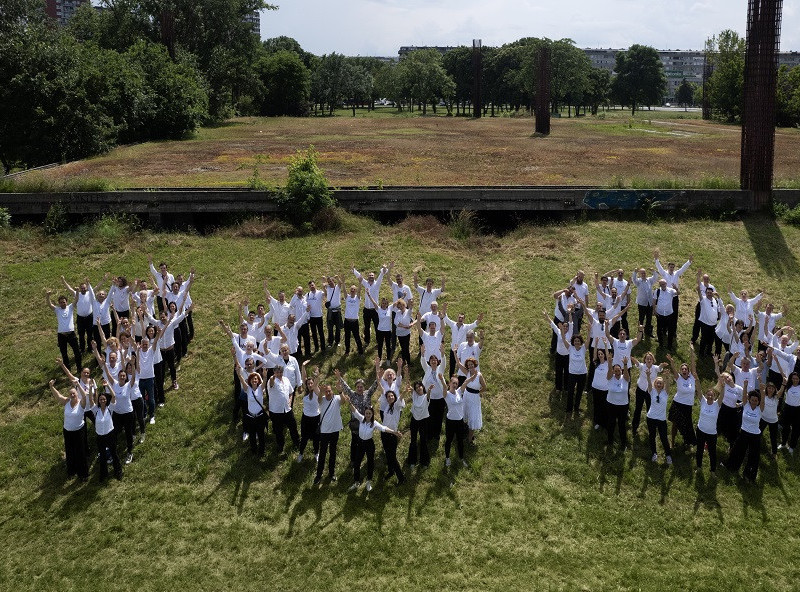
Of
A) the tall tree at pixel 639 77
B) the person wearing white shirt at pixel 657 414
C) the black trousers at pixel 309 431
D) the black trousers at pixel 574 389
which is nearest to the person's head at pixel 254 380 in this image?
the black trousers at pixel 309 431

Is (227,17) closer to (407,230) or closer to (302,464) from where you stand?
(407,230)

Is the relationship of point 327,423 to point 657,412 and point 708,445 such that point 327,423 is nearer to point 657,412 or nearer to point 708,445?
point 657,412

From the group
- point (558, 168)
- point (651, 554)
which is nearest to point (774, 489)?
point (651, 554)

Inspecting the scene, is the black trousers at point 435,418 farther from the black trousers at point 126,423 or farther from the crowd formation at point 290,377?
the black trousers at point 126,423

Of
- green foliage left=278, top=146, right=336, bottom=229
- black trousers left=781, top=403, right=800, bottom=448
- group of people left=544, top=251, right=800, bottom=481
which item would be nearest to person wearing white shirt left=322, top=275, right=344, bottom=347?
group of people left=544, top=251, right=800, bottom=481

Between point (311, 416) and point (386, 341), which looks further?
point (386, 341)

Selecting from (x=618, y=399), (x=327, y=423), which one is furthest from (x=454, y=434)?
(x=618, y=399)
